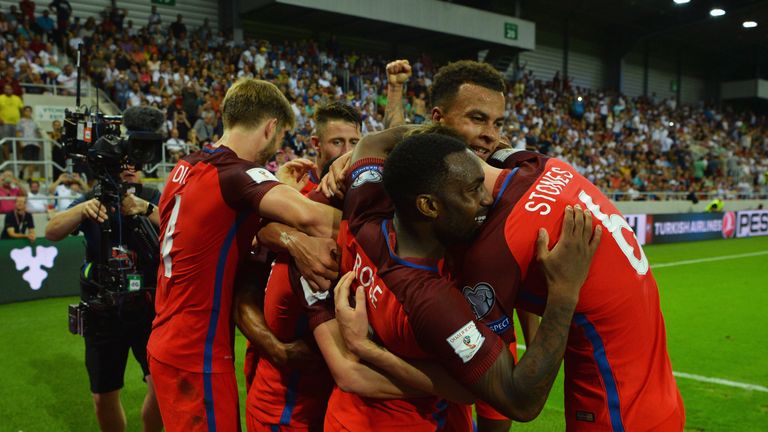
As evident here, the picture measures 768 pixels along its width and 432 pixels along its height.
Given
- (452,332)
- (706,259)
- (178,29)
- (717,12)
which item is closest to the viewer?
(452,332)

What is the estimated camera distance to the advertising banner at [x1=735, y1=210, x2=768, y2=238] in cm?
2278

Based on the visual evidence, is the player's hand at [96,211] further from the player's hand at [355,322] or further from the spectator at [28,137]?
the spectator at [28,137]

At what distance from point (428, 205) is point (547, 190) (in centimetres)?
43

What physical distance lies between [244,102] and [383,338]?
1.44 m

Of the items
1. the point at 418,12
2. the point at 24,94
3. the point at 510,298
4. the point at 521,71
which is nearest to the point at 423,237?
the point at 510,298

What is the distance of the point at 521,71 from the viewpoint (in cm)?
3114

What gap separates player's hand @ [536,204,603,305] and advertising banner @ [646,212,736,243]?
18.2 metres

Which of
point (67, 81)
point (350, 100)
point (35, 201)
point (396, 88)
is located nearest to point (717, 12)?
point (350, 100)

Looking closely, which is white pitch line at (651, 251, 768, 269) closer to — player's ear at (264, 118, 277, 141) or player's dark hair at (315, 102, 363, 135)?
player's dark hair at (315, 102, 363, 135)

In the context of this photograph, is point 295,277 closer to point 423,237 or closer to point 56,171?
point 423,237

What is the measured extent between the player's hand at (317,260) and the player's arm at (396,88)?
110cm

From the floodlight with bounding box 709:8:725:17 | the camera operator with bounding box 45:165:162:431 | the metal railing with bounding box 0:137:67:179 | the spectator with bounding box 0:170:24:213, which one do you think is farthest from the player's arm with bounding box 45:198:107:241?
the floodlight with bounding box 709:8:725:17

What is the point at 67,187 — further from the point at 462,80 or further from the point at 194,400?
the point at 462,80

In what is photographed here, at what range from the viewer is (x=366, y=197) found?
242 centimetres
